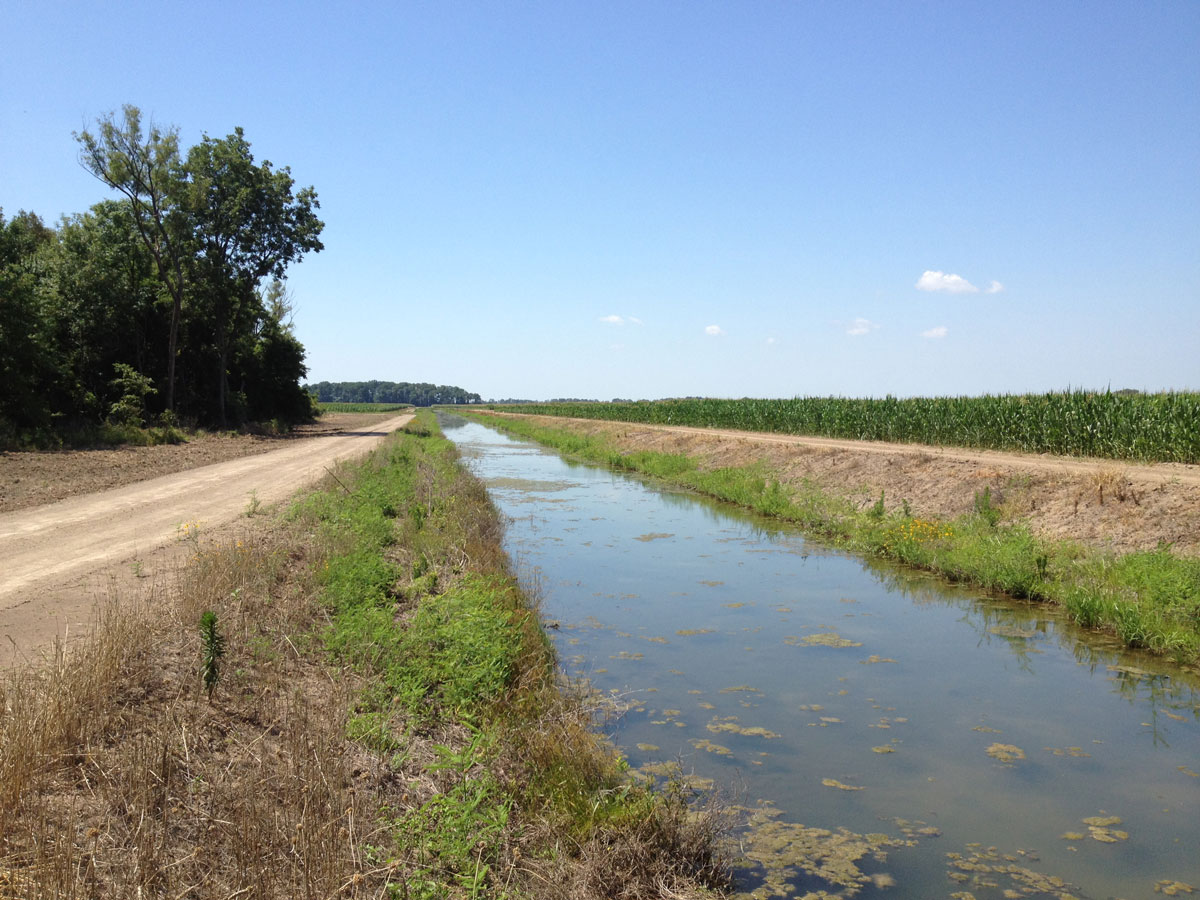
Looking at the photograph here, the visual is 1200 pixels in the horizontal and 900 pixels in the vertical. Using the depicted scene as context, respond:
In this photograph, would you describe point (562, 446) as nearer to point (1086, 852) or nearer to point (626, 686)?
point (626, 686)

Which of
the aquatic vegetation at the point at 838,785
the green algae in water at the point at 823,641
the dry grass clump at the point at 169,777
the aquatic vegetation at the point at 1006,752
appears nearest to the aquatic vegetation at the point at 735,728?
the aquatic vegetation at the point at 838,785

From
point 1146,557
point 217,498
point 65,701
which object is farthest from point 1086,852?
point 217,498

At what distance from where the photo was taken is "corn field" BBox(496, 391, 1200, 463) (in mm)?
20188

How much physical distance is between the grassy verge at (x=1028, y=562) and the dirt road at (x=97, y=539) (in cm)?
1272

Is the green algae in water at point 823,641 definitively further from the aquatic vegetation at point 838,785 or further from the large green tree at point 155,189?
the large green tree at point 155,189

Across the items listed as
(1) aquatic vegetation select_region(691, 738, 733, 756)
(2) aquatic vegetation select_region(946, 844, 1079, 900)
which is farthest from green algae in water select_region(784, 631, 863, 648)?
(2) aquatic vegetation select_region(946, 844, 1079, 900)

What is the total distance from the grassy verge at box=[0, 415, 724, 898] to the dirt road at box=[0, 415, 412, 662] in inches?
36.3

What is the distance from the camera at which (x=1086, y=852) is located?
17.9 feet

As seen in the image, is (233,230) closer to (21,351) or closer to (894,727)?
(21,351)

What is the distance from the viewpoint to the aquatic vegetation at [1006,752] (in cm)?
702

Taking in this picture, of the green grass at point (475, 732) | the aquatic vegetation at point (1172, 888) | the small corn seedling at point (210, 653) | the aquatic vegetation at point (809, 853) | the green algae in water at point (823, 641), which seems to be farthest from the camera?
the green algae in water at point (823, 641)

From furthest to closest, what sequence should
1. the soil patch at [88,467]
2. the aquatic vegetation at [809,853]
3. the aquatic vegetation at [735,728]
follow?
the soil patch at [88,467] < the aquatic vegetation at [735,728] < the aquatic vegetation at [809,853]

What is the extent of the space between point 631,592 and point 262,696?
765 centimetres

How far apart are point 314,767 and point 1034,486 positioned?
16.8m
